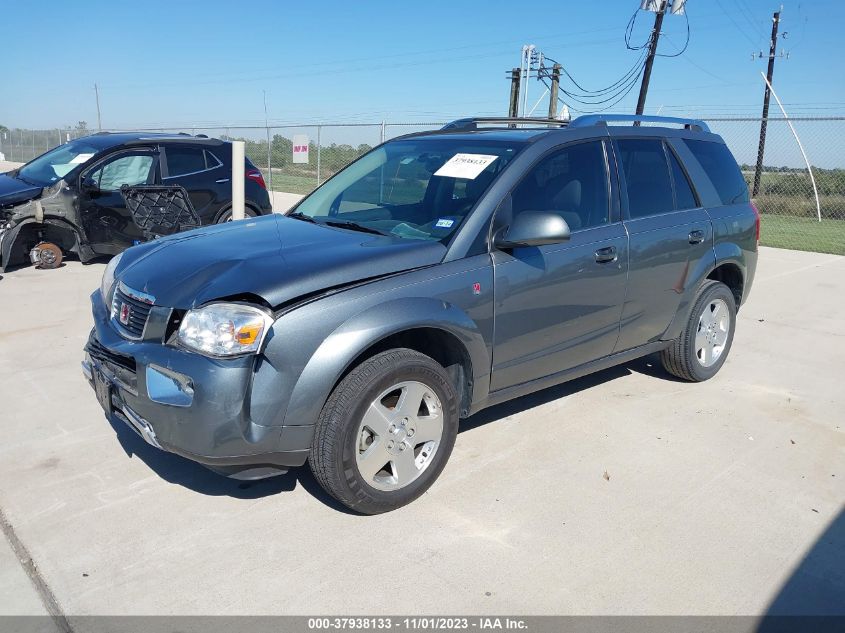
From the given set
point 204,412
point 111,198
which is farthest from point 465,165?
point 111,198

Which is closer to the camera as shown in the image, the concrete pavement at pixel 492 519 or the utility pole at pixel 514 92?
the concrete pavement at pixel 492 519

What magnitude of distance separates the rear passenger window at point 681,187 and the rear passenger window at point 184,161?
6.40 metres

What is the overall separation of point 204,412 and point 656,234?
3036 millimetres

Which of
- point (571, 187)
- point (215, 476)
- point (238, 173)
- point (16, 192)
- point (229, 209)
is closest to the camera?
point (215, 476)

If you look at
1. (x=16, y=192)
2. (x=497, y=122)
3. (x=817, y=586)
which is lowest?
(x=817, y=586)

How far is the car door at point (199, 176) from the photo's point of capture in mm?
9094

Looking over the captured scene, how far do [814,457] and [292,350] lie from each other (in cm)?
319

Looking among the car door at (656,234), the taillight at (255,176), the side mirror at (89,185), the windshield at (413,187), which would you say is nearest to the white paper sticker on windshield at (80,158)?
the side mirror at (89,185)

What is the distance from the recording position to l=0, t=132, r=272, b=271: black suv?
27.6ft

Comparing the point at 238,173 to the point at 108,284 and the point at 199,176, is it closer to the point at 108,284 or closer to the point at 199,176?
the point at 199,176

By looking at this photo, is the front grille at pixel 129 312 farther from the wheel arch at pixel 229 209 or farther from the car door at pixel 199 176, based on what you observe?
the wheel arch at pixel 229 209

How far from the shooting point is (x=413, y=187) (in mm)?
4266

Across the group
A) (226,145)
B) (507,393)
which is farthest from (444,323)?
(226,145)

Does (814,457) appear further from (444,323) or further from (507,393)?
(444,323)
